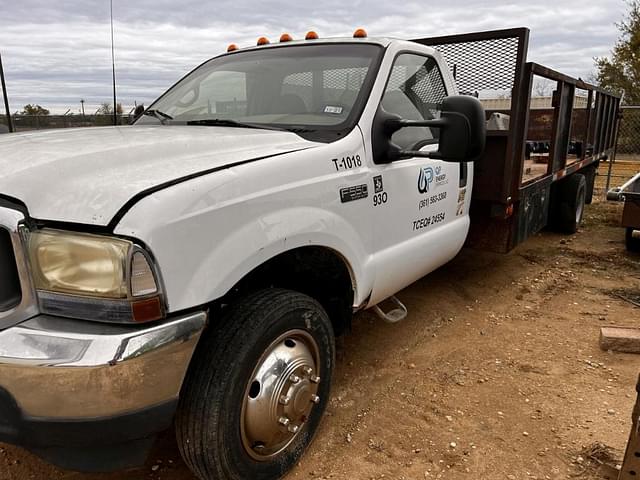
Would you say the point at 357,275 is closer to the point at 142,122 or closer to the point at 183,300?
the point at 183,300

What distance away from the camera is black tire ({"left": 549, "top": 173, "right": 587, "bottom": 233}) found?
661cm

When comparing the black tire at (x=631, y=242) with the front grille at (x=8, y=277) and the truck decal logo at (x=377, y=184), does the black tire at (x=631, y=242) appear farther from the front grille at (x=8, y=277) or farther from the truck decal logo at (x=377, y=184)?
the front grille at (x=8, y=277)

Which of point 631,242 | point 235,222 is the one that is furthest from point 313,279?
point 631,242

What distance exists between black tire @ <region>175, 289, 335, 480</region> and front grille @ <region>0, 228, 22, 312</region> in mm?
642

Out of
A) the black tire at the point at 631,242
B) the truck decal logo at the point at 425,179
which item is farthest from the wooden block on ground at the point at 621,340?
the black tire at the point at 631,242

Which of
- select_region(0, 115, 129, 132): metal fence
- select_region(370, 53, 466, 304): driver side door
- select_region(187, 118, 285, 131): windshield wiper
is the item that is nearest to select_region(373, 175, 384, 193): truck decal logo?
select_region(370, 53, 466, 304): driver side door

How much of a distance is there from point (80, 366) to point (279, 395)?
2.89 feet

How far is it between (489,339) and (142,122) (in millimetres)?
2813

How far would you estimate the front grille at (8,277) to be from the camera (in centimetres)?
178

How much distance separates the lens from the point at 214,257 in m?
1.88

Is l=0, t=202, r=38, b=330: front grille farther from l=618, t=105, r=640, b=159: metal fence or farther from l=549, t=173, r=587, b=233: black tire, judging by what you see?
l=618, t=105, r=640, b=159: metal fence

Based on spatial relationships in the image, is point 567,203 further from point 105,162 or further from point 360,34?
point 105,162

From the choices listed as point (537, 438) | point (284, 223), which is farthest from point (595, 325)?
point (284, 223)

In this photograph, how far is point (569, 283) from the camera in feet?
17.5
